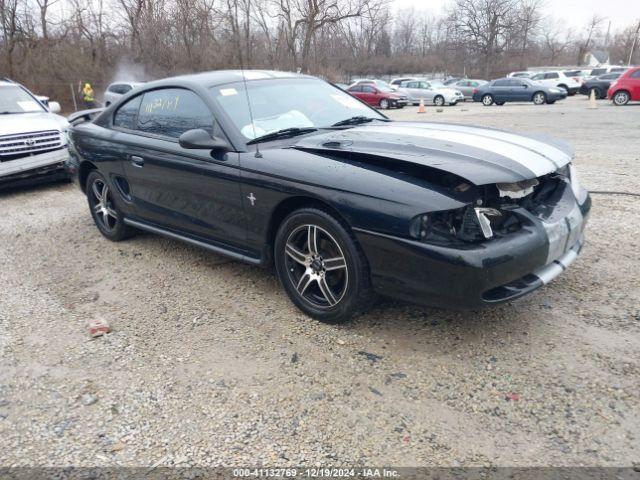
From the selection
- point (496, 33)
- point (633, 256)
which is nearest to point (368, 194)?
point (633, 256)

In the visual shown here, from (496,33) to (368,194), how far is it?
62.8 m

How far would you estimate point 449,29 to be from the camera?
63.7 metres

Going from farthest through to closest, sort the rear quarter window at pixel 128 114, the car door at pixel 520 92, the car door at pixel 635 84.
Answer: the car door at pixel 520 92
the car door at pixel 635 84
the rear quarter window at pixel 128 114

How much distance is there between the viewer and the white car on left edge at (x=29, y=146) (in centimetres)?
693

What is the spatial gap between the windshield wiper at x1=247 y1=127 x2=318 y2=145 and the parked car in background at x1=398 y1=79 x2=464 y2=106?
978 inches

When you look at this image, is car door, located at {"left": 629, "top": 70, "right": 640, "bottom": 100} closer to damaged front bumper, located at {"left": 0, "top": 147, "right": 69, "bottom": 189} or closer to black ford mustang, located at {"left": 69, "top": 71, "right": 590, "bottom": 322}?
black ford mustang, located at {"left": 69, "top": 71, "right": 590, "bottom": 322}

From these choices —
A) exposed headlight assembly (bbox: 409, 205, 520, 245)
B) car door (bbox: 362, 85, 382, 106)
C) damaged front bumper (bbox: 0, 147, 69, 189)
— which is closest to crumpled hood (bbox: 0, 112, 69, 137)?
damaged front bumper (bbox: 0, 147, 69, 189)

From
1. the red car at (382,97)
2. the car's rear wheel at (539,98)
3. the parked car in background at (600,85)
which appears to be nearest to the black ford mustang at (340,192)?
the red car at (382,97)

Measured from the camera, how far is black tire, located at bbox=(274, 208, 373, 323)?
9.42 ft

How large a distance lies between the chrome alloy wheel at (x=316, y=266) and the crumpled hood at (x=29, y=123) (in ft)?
18.9

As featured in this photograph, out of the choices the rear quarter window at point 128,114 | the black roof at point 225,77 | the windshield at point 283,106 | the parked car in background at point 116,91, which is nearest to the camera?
the windshield at point 283,106

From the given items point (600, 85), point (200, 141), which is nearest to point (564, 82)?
point (600, 85)

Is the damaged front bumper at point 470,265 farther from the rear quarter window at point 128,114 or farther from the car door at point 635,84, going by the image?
the car door at point 635,84

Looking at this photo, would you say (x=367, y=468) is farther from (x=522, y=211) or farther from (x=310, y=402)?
(x=522, y=211)
